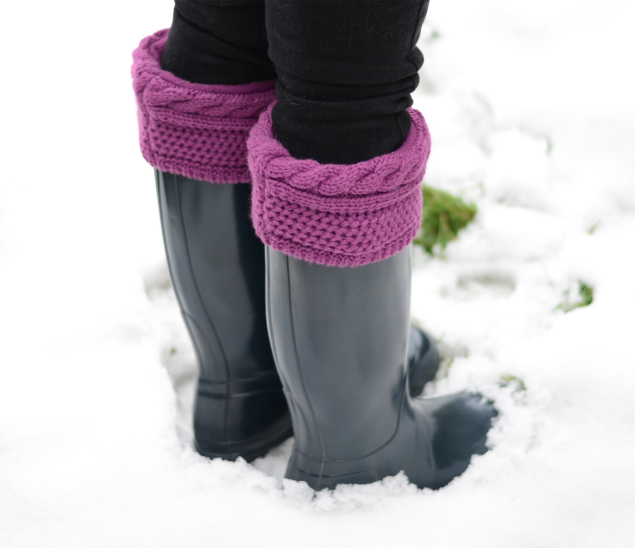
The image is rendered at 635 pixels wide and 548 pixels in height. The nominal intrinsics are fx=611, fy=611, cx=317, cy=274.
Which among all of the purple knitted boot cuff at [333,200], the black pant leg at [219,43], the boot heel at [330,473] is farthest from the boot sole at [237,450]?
the black pant leg at [219,43]

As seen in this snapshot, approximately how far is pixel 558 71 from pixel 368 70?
1.26 meters

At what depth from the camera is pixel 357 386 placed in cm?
76

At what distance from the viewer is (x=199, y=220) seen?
2.63ft

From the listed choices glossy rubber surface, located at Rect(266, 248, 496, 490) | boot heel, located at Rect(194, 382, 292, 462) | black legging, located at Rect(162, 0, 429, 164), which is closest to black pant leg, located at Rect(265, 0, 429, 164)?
black legging, located at Rect(162, 0, 429, 164)

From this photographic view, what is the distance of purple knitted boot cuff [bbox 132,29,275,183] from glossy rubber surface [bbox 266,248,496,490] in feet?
0.47

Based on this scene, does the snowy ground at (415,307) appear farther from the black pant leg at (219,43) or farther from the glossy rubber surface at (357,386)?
the black pant leg at (219,43)

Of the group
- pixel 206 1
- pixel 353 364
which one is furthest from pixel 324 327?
pixel 206 1

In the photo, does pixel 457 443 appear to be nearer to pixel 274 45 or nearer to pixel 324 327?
pixel 324 327

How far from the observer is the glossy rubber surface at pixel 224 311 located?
2.64 ft

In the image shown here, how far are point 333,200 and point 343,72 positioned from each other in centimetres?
12

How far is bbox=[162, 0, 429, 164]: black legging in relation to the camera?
1.84 feet

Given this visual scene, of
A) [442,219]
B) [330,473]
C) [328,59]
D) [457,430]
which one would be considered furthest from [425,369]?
[328,59]

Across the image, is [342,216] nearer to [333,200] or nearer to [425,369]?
[333,200]

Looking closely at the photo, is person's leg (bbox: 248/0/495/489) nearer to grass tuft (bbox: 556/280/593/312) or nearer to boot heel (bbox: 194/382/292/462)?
boot heel (bbox: 194/382/292/462)
